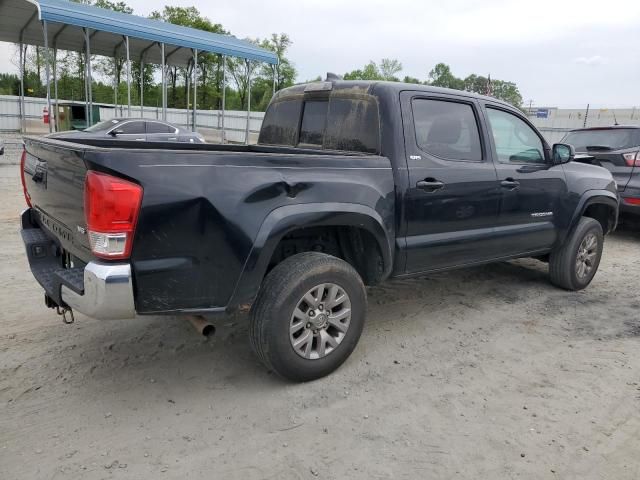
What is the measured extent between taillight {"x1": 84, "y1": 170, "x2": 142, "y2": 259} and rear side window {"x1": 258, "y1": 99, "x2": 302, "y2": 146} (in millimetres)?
2196

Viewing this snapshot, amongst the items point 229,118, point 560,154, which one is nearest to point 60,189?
point 560,154

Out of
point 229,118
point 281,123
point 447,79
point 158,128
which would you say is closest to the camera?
point 281,123

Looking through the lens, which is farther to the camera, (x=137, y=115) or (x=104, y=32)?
(x=137, y=115)

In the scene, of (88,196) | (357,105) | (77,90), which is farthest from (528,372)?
(77,90)

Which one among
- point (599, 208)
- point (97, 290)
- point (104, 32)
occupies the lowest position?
point (97, 290)

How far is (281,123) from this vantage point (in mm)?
4629

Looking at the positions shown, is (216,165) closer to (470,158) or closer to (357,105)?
(357,105)

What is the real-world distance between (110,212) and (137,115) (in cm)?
2512

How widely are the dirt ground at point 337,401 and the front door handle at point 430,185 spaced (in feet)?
3.91

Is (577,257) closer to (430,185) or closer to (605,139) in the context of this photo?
(430,185)

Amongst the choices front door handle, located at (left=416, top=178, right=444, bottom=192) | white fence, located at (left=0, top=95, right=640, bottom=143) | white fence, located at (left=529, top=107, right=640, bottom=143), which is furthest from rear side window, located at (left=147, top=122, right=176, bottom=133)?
white fence, located at (left=529, top=107, right=640, bottom=143)

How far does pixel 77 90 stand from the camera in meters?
36.8

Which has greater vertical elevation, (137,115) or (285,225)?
(137,115)

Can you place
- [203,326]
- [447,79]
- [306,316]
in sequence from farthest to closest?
[447,79]
[306,316]
[203,326]
